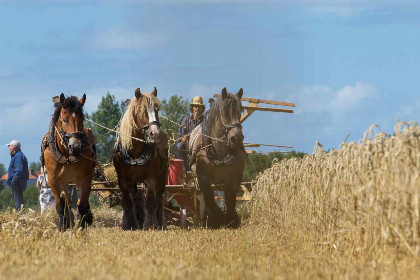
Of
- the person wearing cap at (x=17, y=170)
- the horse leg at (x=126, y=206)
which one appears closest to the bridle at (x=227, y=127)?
the horse leg at (x=126, y=206)

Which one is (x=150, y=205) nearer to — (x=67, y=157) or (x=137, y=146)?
(x=137, y=146)

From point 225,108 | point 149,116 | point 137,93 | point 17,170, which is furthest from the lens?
point 17,170

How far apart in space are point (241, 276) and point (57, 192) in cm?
649

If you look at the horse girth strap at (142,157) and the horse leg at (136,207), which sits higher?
the horse girth strap at (142,157)

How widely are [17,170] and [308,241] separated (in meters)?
12.2

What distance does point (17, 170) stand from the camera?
19.7 metres

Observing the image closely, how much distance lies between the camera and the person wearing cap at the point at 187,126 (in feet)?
50.5

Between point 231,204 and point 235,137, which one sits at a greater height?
point 235,137

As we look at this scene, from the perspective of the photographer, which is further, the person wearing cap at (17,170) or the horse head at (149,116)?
the person wearing cap at (17,170)

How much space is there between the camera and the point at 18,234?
1005 cm

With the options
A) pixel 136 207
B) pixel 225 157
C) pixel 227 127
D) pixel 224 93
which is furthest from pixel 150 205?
pixel 224 93

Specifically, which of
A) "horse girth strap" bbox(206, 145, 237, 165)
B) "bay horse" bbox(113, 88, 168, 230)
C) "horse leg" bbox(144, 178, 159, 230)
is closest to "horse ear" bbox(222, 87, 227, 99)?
"horse girth strap" bbox(206, 145, 237, 165)

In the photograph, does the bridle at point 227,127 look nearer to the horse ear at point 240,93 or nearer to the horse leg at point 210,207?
the horse ear at point 240,93

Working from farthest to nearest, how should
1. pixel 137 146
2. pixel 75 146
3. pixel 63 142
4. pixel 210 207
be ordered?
pixel 210 207
pixel 137 146
pixel 63 142
pixel 75 146
